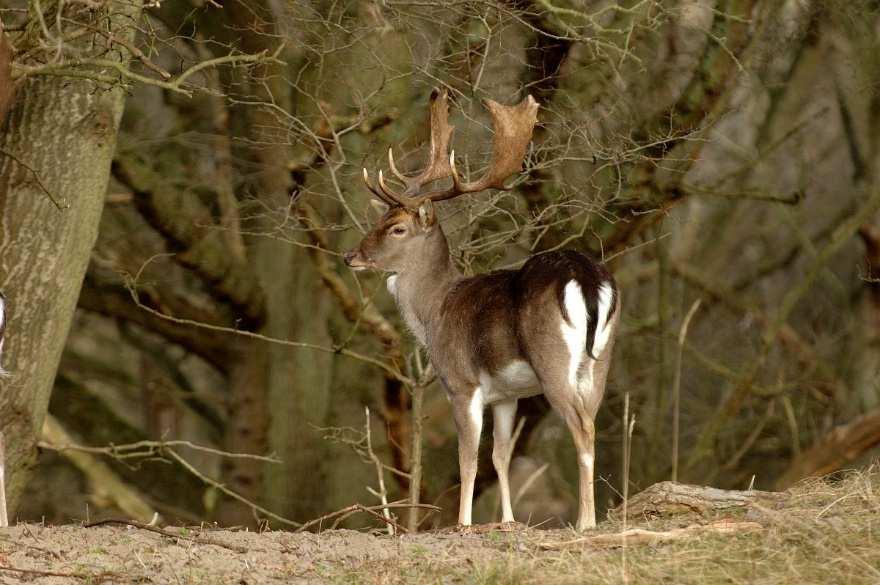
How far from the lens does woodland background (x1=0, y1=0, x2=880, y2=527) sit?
8883 mm

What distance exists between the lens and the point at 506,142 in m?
8.12

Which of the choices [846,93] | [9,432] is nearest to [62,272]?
[9,432]

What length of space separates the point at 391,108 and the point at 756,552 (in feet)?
18.1

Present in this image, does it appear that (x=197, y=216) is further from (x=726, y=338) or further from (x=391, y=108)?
(x=726, y=338)

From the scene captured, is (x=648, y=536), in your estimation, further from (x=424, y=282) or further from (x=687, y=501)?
(x=424, y=282)

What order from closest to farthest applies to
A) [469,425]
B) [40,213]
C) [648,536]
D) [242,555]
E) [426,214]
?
[648,536] < [242,555] < [469,425] < [426,214] < [40,213]

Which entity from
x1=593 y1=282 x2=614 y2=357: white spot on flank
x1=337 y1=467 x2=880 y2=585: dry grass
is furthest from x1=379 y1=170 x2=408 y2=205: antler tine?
x1=337 y1=467 x2=880 y2=585: dry grass

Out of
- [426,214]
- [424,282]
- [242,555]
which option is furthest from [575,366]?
[242,555]

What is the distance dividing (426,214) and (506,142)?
677 mm

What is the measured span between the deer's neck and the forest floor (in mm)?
2051

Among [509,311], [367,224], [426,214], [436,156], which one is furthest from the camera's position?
[367,224]

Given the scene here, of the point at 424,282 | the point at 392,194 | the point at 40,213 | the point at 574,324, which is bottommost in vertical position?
the point at 574,324

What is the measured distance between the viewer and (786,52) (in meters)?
12.1

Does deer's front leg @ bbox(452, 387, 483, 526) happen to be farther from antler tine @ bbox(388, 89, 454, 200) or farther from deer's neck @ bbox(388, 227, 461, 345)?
antler tine @ bbox(388, 89, 454, 200)
